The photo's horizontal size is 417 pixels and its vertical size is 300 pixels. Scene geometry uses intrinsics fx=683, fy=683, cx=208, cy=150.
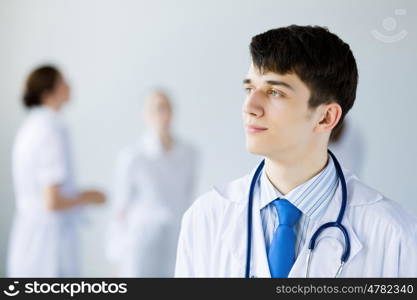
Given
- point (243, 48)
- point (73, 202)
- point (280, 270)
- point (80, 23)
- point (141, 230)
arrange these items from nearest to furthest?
point (280, 270) → point (73, 202) → point (141, 230) → point (243, 48) → point (80, 23)

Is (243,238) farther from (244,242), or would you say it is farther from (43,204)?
(43,204)

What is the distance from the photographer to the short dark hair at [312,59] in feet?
4.75

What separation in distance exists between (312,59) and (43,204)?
A: 2.20 meters

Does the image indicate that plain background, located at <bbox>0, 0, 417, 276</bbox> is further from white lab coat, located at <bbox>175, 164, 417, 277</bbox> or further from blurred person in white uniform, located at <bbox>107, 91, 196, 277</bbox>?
white lab coat, located at <bbox>175, 164, 417, 277</bbox>

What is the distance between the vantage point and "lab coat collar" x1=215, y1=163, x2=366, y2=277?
4.60 feet

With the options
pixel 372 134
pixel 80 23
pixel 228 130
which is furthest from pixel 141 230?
pixel 80 23

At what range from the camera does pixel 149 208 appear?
384cm

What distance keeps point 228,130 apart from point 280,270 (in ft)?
10.2

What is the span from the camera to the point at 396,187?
3596 millimetres

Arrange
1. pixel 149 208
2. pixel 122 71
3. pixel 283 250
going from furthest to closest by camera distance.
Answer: pixel 122 71
pixel 149 208
pixel 283 250

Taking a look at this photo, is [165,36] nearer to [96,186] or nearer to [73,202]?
[96,186]

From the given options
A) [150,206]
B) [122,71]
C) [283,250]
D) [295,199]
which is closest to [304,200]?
[295,199]

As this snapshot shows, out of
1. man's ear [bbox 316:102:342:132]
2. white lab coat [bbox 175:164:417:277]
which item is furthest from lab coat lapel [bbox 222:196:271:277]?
man's ear [bbox 316:102:342:132]

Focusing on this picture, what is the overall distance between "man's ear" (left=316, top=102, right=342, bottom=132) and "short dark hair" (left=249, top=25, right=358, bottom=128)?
14 millimetres
